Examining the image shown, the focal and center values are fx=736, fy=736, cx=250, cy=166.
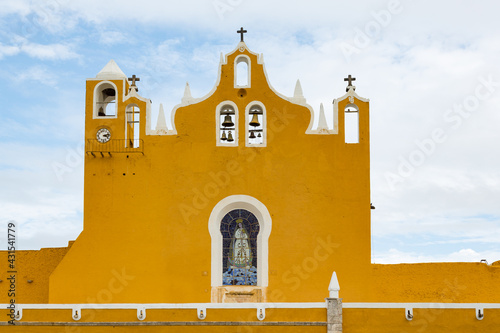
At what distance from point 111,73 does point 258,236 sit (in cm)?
647

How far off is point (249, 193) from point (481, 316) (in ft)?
22.6

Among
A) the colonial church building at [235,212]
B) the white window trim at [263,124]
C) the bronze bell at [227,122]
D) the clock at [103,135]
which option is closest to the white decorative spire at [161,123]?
the colonial church building at [235,212]

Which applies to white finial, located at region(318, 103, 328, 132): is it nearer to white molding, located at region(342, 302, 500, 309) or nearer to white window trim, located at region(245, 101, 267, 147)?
white window trim, located at region(245, 101, 267, 147)

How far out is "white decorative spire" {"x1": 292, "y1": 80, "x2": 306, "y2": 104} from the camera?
2103cm

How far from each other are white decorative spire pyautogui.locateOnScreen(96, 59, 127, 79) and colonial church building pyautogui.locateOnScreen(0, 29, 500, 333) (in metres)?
0.43

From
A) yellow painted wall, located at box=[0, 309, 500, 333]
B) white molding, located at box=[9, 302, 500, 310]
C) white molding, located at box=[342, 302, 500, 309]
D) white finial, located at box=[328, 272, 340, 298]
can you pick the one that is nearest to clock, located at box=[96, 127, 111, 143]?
white molding, located at box=[9, 302, 500, 310]

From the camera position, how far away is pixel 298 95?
21188 mm

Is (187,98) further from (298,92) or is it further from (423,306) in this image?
(423,306)

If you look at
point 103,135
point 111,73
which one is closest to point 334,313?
point 103,135

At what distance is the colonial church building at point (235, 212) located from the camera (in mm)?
20203

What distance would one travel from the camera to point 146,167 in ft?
68.4

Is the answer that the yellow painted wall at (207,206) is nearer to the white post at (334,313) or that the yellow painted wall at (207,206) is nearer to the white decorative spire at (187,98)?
the white decorative spire at (187,98)

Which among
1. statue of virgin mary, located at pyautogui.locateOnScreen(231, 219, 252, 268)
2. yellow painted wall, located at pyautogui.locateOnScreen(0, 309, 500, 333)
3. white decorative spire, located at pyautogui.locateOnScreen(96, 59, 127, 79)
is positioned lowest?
yellow painted wall, located at pyautogui.locateOnScreen(0, 309, 500, 333)

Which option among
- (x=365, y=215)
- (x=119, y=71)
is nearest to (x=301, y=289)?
(x=365, y=215)
